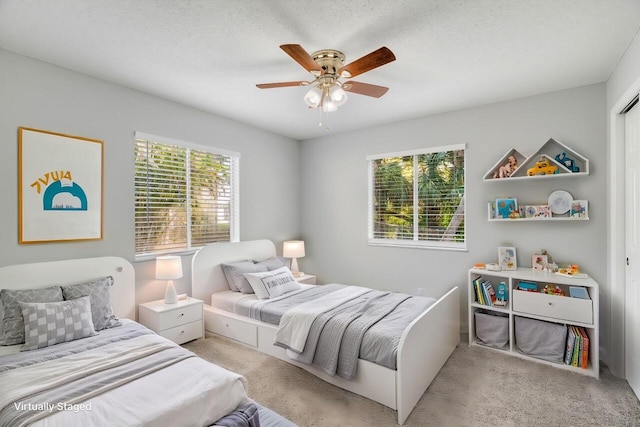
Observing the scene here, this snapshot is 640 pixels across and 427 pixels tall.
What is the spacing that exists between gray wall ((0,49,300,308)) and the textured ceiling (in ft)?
0.54

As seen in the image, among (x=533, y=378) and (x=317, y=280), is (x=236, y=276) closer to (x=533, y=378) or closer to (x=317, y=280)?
(x=317, y=280)

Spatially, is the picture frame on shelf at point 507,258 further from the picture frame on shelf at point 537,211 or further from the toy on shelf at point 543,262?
the picture frame on shelf at point 537,211

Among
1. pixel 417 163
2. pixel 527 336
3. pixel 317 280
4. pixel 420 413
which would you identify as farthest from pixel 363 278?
pixel 420 413

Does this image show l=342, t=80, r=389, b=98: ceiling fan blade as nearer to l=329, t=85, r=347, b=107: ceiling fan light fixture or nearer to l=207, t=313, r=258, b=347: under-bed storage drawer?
l=329, t=85, r=347, b=107: ceiling fan light fixture

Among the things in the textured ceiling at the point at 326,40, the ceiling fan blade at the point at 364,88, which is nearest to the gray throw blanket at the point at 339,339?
the ceiling fan blade at the point at 364,88

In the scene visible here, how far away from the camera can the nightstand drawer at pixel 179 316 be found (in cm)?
298

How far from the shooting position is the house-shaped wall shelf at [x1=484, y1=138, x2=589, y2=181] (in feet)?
9.82

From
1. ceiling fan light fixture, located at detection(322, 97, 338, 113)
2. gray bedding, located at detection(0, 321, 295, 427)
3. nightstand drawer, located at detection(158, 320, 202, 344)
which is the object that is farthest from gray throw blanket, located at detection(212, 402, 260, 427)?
ceiling fan light fixture, located at detection(322, 97, 338, 113)

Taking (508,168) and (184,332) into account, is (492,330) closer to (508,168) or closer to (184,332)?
(508,168)

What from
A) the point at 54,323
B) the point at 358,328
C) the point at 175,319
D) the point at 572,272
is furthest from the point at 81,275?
the point at 572,272

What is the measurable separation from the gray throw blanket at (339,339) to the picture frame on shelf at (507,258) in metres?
1.42

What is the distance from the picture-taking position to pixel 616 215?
268 centimetres

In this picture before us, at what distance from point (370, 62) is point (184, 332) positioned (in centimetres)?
299

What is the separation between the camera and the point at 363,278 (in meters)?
4.51
